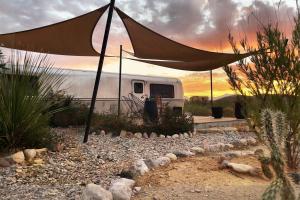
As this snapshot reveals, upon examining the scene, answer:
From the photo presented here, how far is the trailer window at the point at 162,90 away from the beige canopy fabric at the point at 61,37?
175 inches

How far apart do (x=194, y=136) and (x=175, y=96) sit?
5.42 metres

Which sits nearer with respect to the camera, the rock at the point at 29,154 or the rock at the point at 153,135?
the rock at the point at 29,154

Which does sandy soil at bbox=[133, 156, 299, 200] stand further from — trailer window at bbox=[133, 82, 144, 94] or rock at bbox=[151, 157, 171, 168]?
trailer window at bbox=[133, 82, 144, 94]

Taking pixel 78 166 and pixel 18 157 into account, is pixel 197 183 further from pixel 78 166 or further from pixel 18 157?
pixel 18 157

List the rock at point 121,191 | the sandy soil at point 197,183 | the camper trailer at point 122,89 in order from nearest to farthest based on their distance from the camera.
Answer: the rock at point 121,191 < the sandy soil at point 197,183 < the camper trailer at point 122,89

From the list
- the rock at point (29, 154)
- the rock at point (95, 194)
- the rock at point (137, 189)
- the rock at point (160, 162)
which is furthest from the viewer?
the rock at point (29, 154)

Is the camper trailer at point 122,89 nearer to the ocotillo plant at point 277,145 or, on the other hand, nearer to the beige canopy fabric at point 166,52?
the beige canopy fabric at point 166,52

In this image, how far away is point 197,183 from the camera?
3.99m

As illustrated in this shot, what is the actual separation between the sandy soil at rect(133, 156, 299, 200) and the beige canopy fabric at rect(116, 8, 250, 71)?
2.50 metres

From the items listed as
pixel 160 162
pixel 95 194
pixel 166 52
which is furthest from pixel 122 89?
pixel 95 194

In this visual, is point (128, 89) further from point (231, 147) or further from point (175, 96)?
point (231, 147)

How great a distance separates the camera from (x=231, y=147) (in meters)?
6.72

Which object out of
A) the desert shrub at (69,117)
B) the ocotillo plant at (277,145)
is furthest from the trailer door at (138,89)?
the ocotillo plant at (277,145)

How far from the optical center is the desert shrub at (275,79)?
4.54 meters
